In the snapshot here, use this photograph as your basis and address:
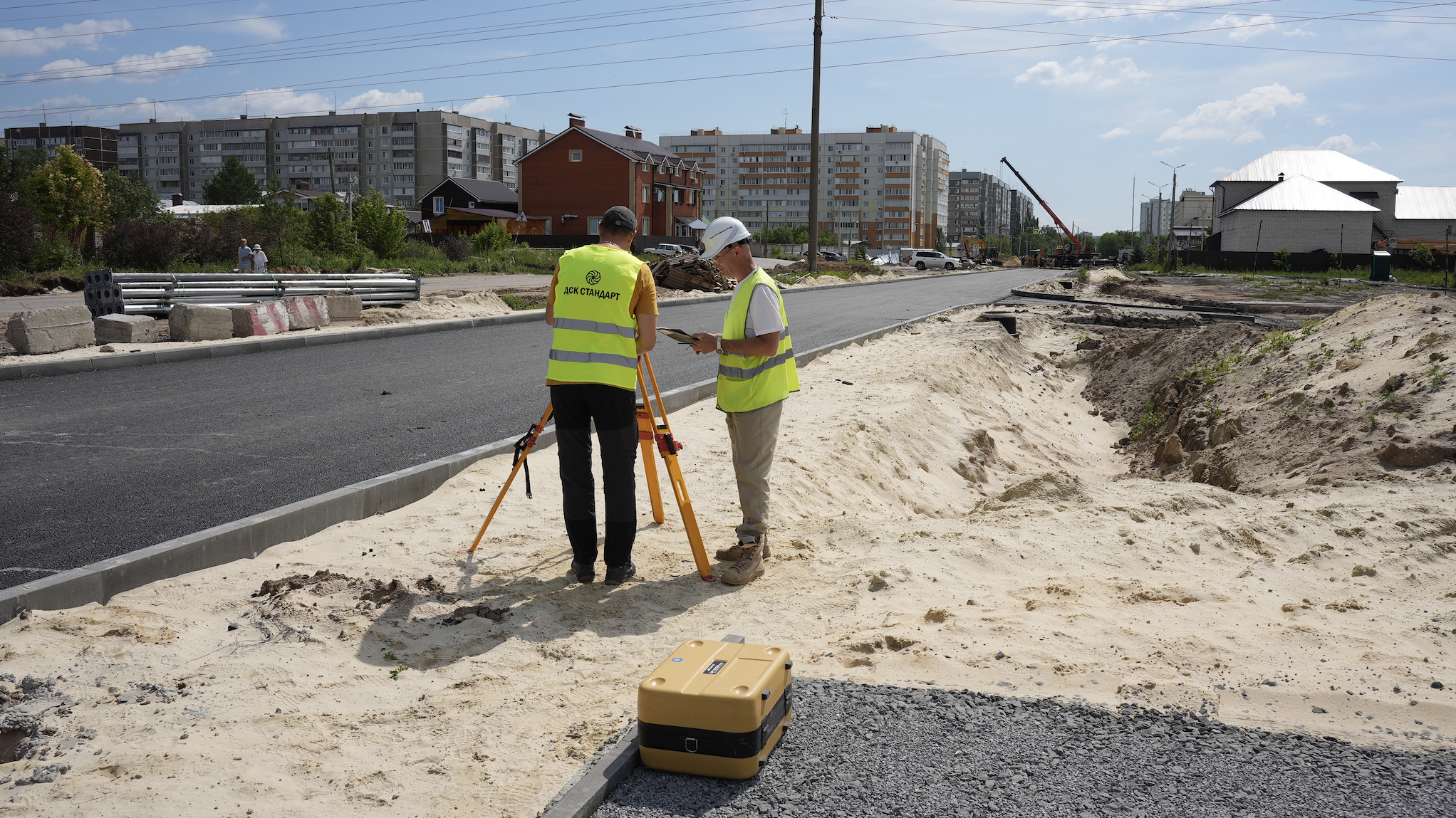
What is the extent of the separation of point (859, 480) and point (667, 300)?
55.2 ft

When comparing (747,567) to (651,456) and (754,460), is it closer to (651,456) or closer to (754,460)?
(754,460)

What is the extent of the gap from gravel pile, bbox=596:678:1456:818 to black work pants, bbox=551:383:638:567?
1.68 meters

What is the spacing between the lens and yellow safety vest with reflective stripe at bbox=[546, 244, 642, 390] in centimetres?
454

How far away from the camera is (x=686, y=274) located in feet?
87.6

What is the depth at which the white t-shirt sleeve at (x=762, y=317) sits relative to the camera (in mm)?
4797

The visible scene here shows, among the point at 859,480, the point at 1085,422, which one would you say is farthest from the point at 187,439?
the point at 1085,422

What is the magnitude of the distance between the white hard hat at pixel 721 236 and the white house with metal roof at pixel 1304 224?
62.5 m

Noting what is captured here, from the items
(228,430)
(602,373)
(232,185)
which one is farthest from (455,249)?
(232,185)

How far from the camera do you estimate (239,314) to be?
14.1 m

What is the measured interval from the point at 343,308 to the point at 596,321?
541 inches

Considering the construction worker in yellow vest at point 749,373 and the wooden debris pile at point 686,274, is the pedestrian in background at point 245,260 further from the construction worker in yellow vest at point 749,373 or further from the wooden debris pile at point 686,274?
the construction worker in yellow vest at point 749,373

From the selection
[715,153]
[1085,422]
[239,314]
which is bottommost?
[1085,422]

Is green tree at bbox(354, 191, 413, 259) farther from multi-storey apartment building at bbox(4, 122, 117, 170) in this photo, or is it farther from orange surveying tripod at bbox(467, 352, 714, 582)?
multi-storey apartment building at bbox(4, 122, 117, 170)

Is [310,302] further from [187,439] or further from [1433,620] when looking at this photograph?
[1433,620]
